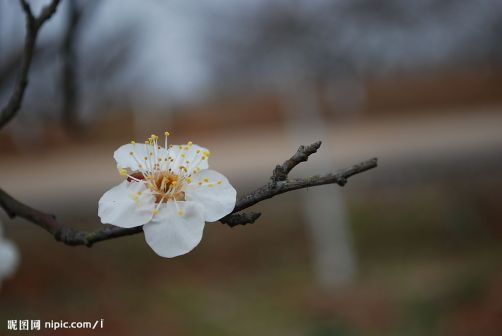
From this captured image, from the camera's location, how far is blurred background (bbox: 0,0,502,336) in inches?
157

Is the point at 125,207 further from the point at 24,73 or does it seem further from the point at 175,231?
the point at 24,73

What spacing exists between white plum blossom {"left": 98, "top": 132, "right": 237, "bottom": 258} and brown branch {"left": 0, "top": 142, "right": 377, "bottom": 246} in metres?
0.03

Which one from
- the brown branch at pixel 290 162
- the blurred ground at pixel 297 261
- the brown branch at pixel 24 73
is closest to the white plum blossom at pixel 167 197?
the brown branch at pixel 290 162

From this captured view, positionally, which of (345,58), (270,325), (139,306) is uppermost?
(345,58)

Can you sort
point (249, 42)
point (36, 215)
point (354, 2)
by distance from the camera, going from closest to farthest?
1. point (36, 215)
2. point (354, 2)
3. point (249, 42)

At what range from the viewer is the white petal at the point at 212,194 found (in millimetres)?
969

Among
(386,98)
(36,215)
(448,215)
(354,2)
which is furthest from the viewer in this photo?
(386,98)

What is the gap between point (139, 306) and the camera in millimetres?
4691

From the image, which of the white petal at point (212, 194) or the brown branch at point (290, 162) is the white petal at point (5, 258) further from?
the brown branch at point (290, 162)

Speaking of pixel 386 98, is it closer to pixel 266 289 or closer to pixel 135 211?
pixel 266 289

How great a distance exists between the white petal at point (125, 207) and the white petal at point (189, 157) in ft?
0.47

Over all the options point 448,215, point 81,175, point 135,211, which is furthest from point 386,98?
point 135,211

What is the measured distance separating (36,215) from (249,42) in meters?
Result: 7.82

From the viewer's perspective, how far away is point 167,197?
1103 mm
